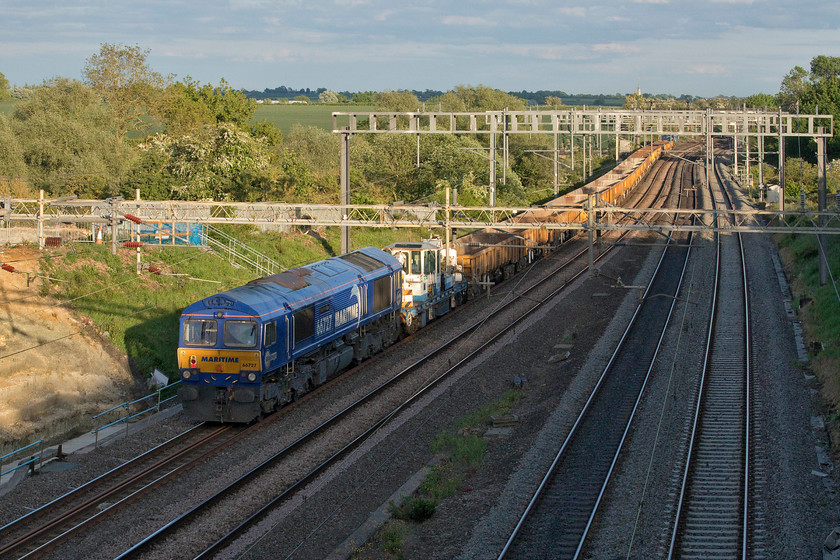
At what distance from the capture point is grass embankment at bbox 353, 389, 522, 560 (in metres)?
13.7

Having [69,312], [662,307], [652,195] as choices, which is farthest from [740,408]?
[652,195]

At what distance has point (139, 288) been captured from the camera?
2958 centimetres

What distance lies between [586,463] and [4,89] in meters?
134

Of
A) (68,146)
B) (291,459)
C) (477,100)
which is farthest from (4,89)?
(291,459)

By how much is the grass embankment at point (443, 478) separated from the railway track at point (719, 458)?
4.16 m

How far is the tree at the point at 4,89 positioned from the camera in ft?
413

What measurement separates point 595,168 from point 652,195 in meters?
31.1

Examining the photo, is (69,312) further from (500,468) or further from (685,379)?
(685,379)

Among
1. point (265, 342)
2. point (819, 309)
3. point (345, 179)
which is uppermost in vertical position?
point (345, 179)

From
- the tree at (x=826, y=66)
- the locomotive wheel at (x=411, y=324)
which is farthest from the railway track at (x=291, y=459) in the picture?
the tree at (x=826, y=66)

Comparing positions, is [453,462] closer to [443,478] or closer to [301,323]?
[443,478]

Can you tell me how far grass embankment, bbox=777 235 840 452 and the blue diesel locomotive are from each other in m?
12.4

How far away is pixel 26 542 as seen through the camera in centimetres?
1355

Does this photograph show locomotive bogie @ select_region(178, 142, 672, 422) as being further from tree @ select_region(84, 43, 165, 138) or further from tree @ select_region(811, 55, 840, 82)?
tree @ select_region(811, 55, 840, 82)
